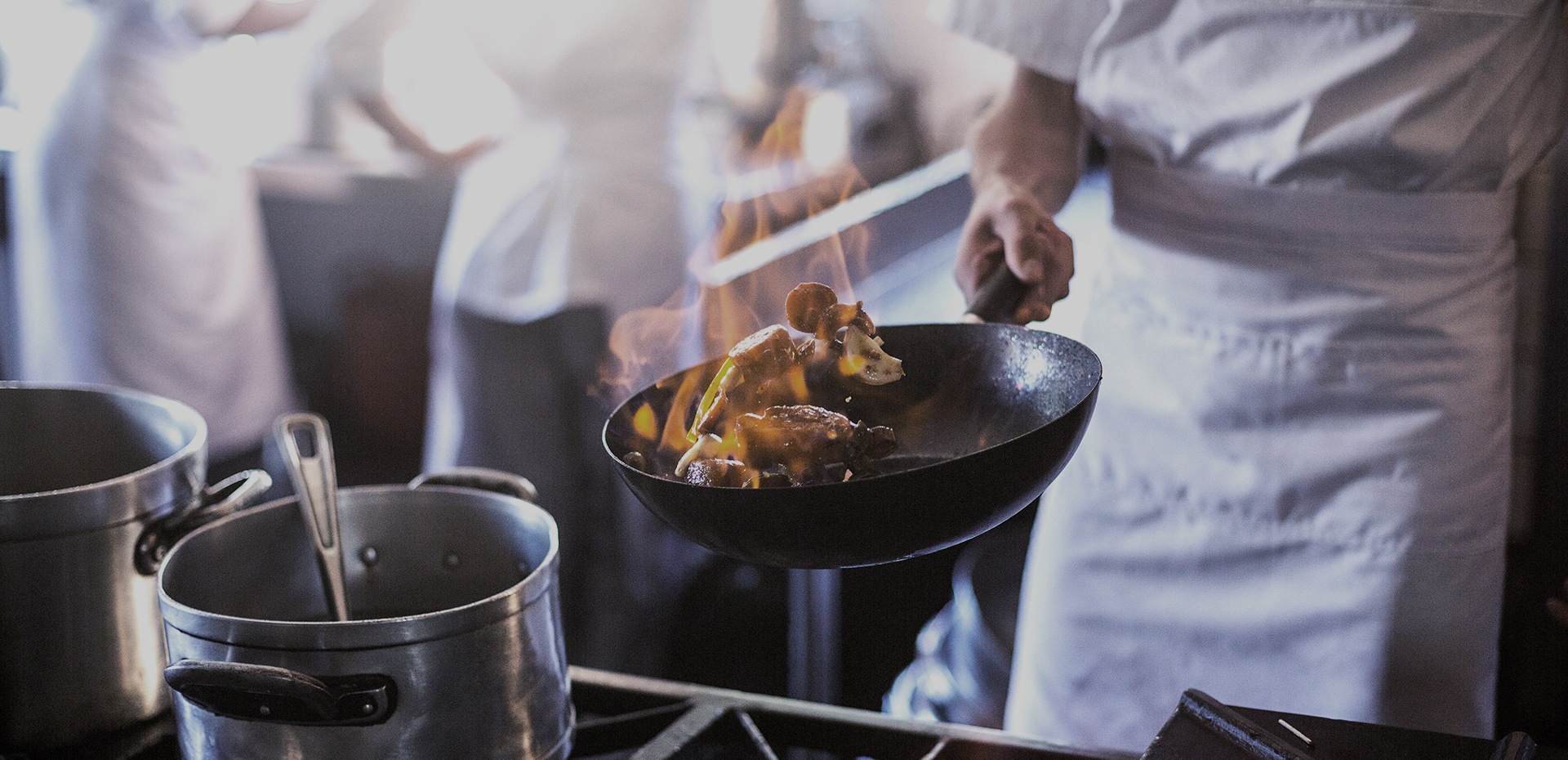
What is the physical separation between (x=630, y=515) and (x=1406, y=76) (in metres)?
1.84

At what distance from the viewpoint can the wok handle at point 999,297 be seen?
3.14 ft

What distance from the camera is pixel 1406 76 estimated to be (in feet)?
3.51

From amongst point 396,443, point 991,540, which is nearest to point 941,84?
point 396,443

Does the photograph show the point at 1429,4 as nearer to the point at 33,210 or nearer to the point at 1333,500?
the point at 1333,500

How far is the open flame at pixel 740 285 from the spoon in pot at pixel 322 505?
0.22 meters

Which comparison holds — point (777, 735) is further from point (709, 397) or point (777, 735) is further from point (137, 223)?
point (137, 223)

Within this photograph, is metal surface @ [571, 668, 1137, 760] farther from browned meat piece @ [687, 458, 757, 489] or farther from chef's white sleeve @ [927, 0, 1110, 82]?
chef's white sleeve @ [927, 0, 1110, 82]

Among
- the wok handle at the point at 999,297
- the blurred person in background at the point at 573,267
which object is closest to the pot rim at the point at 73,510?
the wok handle at the point at 999,297

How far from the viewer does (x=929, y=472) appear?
665mm

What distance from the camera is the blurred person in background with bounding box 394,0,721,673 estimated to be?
2.29 metres

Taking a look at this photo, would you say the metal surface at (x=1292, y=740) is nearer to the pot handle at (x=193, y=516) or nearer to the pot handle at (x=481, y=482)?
the pot handle at (x=481, y=482)

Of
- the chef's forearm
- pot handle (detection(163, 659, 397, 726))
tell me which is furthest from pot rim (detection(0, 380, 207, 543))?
the chef's forearm

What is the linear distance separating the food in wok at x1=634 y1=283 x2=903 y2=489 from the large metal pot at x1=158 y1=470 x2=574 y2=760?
136mm

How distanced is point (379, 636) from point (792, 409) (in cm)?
31
